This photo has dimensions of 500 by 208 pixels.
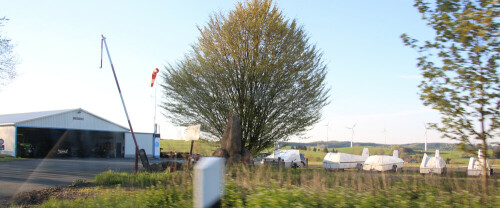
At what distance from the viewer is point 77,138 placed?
143ft

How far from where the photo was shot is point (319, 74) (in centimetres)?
1736

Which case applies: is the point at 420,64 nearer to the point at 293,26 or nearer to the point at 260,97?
the point at 260,97

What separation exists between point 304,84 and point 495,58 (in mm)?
10519

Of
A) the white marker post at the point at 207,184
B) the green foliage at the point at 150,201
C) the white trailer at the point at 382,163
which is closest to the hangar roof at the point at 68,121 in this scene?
the white trailer at the point at 382,163

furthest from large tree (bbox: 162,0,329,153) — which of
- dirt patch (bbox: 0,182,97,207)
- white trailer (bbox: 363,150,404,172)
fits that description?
white trailer (bbox: 363,150,404,172)

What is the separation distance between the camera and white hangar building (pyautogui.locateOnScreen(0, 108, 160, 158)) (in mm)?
37531

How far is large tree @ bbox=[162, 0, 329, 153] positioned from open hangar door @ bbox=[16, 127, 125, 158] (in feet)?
92.2

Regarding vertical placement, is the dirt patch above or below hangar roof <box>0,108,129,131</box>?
below

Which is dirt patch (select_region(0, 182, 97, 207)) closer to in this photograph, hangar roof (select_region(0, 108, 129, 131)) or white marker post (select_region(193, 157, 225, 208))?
white marker post (select_region(193, 157, 225, 208))

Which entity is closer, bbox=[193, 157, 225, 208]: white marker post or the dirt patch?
bbox=[193, 157, 225, 208]: white marker post

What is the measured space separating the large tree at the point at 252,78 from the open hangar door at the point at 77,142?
28.1 m

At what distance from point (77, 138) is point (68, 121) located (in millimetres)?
6466

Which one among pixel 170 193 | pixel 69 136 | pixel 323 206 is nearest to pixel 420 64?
pixel 323 206

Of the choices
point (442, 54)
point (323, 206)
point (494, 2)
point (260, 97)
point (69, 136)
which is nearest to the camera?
point (323, 206)
